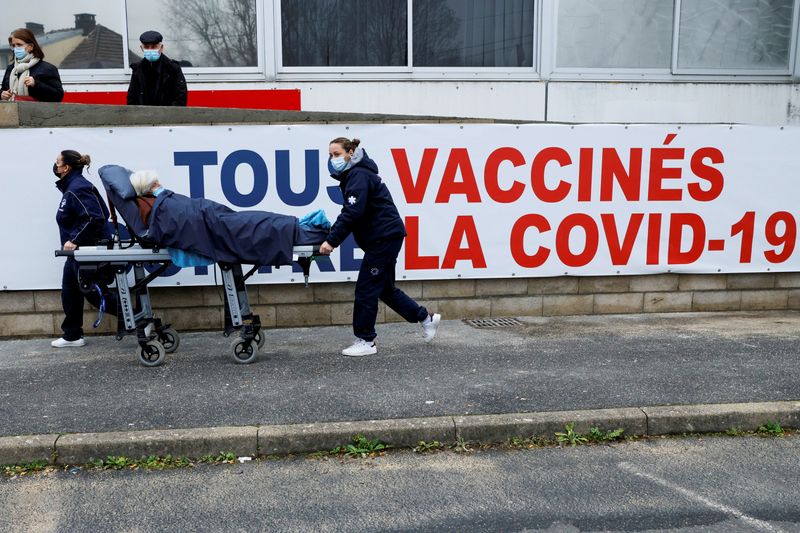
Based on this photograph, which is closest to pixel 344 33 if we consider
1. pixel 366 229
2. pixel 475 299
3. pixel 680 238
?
pixel 475 299

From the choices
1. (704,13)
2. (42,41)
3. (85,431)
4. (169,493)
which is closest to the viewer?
(169,493)

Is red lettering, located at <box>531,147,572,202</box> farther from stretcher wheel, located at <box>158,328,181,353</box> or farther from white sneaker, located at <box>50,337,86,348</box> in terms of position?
white sneaker, located at <box>50,337,86,348</box>

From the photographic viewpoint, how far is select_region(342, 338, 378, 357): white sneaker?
6.43 meters

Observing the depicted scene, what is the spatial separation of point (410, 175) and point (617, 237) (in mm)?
2225

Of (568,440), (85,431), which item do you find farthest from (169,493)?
(568,440)

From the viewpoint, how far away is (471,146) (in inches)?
292

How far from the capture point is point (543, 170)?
7.56m

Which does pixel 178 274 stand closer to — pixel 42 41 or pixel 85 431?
pixel 85 431

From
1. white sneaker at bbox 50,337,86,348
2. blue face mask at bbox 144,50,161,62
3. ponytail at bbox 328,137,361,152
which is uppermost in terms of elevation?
blue face mask at bbox 144,50,161,62

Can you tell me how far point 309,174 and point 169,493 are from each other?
12.3 ft

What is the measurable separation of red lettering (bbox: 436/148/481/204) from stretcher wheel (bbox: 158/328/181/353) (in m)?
2.77

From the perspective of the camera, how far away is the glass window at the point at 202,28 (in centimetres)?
924

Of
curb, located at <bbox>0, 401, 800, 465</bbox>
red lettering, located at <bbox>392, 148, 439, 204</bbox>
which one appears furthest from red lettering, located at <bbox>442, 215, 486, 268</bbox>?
curb, located at <bbox>0, 401, 800, 465</bbox>

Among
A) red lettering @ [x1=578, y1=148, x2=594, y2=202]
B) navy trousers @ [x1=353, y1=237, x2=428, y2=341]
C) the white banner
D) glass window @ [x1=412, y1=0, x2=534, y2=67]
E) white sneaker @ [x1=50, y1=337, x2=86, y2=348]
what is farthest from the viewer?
glass window @ [x1=412, y1=0, x2=534, y2=67]
